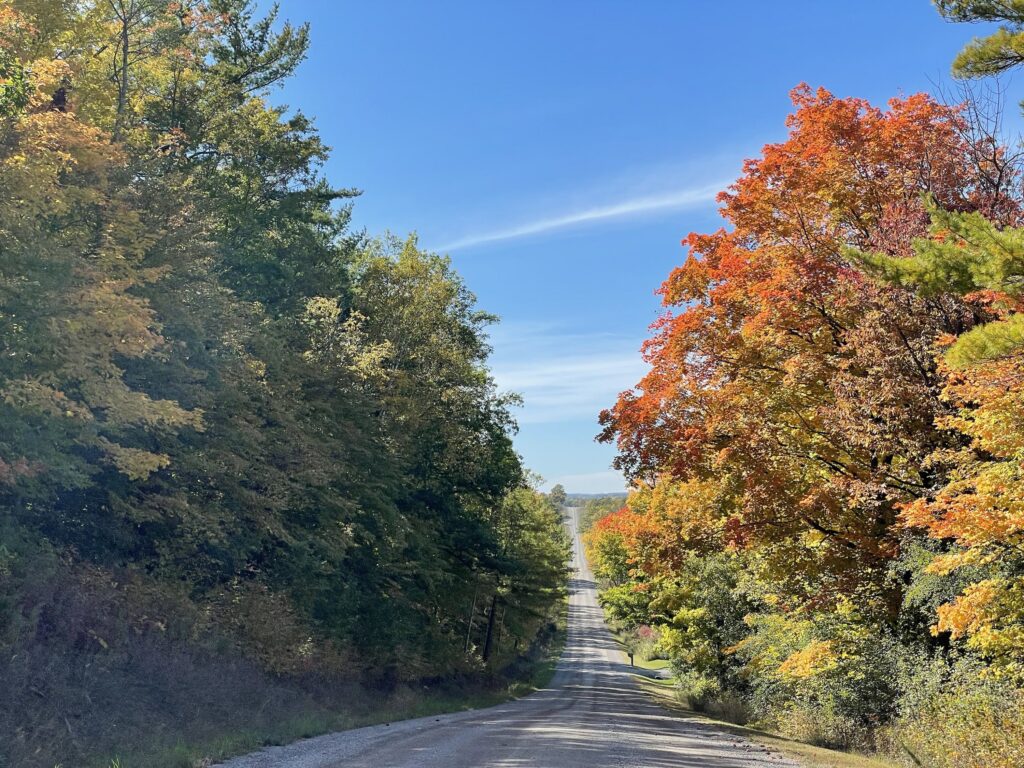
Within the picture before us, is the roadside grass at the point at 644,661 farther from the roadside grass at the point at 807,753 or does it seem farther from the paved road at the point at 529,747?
the paved road at the point at 529,747

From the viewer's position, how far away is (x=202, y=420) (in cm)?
1698

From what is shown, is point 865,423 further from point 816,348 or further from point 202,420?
point 202,420

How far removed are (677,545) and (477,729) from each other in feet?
24.7

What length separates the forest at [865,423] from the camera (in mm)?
10398

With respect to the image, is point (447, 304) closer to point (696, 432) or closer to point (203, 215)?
point (203, 215)

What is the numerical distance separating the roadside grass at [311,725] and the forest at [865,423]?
979cm

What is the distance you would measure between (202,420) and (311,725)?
782cm

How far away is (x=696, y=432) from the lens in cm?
1595

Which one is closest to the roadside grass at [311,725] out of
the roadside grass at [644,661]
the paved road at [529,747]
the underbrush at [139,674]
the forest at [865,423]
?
the underbrush at [139,674]

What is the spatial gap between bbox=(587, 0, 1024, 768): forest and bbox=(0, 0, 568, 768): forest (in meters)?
10.8

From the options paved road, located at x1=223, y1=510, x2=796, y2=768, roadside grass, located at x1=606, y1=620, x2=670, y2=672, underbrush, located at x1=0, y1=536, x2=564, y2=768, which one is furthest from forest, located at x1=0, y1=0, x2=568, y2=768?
roadside grass, located at x1=606, y1=620, x2=670, y2=672

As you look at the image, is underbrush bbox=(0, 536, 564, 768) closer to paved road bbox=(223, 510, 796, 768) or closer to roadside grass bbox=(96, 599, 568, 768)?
roadside grass bbox=(96, 599, 568, 768)


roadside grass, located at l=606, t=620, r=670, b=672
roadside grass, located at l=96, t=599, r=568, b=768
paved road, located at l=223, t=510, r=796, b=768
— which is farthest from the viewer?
roadside grass, located at l=606, t=620, r=670, b=672

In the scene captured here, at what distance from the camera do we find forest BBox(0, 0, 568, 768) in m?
12.0
